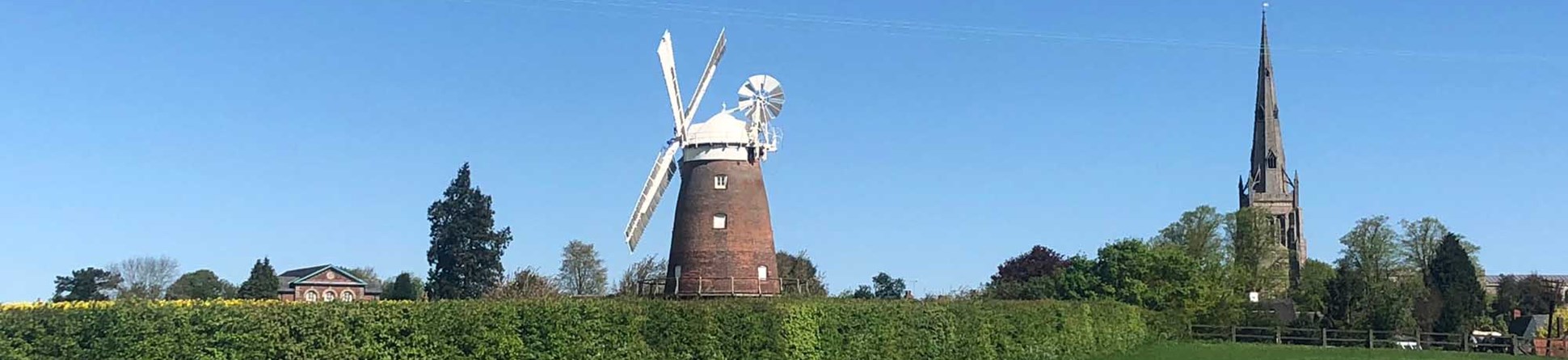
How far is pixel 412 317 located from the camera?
18.2 meters

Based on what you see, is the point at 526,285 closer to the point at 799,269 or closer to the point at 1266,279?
the point at 799,269

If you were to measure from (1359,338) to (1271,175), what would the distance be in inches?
2502

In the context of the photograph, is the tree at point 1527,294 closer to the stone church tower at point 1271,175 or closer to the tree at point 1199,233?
the stone church tower at point 1271,175

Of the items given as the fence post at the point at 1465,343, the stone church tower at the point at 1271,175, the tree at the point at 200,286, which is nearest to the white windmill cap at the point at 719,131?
the fence post at the point at 1465,343

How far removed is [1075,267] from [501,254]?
28414mm

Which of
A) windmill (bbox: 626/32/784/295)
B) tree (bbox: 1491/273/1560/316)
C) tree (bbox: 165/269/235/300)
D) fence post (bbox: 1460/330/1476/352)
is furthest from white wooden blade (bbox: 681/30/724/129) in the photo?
tree (bbox: 1491/273/1560/316)

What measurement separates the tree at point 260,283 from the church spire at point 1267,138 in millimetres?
75584

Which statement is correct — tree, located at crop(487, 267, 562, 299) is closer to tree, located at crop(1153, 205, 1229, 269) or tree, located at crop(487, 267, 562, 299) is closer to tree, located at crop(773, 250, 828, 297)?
tree, located at crop(773, 250, 828, 297)

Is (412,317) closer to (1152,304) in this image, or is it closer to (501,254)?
(1152,304)

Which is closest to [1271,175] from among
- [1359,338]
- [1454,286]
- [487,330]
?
[1454,286]

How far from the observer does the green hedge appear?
16844 mm

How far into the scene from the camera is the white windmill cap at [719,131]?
39.5 meters

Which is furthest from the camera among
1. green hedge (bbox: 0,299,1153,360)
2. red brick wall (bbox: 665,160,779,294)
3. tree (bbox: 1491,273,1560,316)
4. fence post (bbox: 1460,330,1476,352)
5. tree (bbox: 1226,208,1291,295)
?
tree (bbox: 1491,273,1560,316)

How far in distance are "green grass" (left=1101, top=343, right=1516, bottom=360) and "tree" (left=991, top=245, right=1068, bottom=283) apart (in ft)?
129
